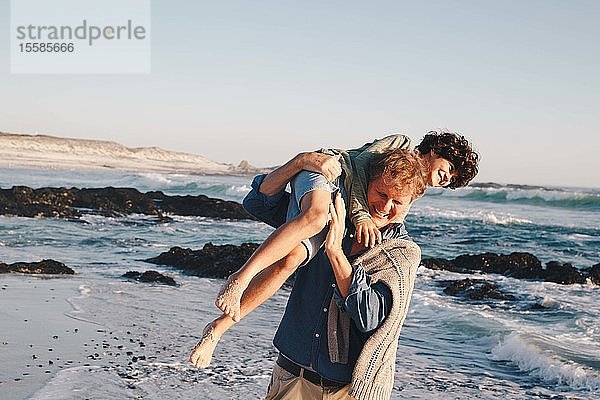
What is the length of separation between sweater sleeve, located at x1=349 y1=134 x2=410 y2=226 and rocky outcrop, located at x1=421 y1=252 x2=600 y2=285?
11436 mm

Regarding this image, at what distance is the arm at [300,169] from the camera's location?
295 cm

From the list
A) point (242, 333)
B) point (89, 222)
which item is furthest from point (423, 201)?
point (242, 333)

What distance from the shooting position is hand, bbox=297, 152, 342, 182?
9.64 feet

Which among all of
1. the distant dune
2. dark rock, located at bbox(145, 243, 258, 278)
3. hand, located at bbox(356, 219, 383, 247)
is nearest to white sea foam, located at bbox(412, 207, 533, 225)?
dark rock, located at bbox(145, 243, 258, 278)

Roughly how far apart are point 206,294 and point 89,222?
9.17 m

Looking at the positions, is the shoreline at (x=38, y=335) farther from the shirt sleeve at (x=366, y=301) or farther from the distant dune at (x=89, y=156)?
the distant dune at (x=89, y=156)

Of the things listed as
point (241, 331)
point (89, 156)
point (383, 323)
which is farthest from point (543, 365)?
point (89, 156)

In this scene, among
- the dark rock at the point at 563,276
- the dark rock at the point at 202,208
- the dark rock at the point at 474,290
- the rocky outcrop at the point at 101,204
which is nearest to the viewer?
the dark rock at the point at 474,290

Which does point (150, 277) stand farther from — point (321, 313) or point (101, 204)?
point (101, 204)

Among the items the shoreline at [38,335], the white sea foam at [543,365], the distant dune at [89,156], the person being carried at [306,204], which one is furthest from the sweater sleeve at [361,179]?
the distant dune at [89,156]

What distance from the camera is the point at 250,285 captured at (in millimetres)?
3020

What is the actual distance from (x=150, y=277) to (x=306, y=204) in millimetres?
8513

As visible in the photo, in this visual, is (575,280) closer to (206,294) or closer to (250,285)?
(206,294)

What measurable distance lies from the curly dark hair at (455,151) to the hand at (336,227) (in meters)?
0.50
